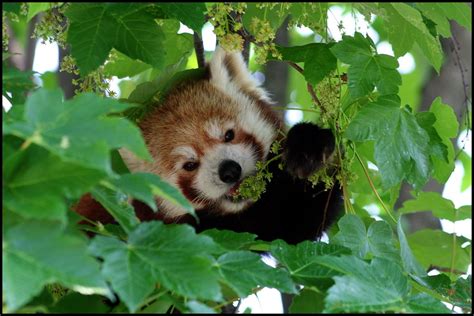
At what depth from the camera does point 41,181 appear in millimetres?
1643

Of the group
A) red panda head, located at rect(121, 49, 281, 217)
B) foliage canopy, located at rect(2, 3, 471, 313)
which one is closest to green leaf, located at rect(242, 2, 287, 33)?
foliage canopy, located at rect(2, 3, 471, 313)

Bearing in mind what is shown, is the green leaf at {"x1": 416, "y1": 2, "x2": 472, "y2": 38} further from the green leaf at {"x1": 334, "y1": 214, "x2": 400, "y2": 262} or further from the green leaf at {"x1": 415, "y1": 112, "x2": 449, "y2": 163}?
the green leaf at {"x1": 334, "y1": 214, "x2": 400, "y2": 262}

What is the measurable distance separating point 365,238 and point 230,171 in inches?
48.0

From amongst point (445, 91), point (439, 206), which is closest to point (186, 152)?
point (439, 206)

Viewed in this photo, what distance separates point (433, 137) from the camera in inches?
119

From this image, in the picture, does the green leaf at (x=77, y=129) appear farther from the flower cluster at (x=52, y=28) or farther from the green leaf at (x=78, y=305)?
the flower cluster at (x=52, y=28)

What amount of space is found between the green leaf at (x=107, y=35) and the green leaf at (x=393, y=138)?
77cm

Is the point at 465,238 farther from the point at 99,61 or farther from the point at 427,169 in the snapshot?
the point at 99,61

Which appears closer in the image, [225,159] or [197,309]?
[197,309]

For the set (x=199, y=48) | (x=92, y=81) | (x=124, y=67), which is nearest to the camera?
(x=92, y=81)

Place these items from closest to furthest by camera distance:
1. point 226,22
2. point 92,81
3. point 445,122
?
1. point 226,22
2. point 92,81
3. point 445,122

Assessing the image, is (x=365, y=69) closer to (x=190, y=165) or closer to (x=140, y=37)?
(x=140, y=37)

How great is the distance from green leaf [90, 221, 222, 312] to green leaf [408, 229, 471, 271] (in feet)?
7.68

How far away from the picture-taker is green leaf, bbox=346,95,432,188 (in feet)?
9.04
